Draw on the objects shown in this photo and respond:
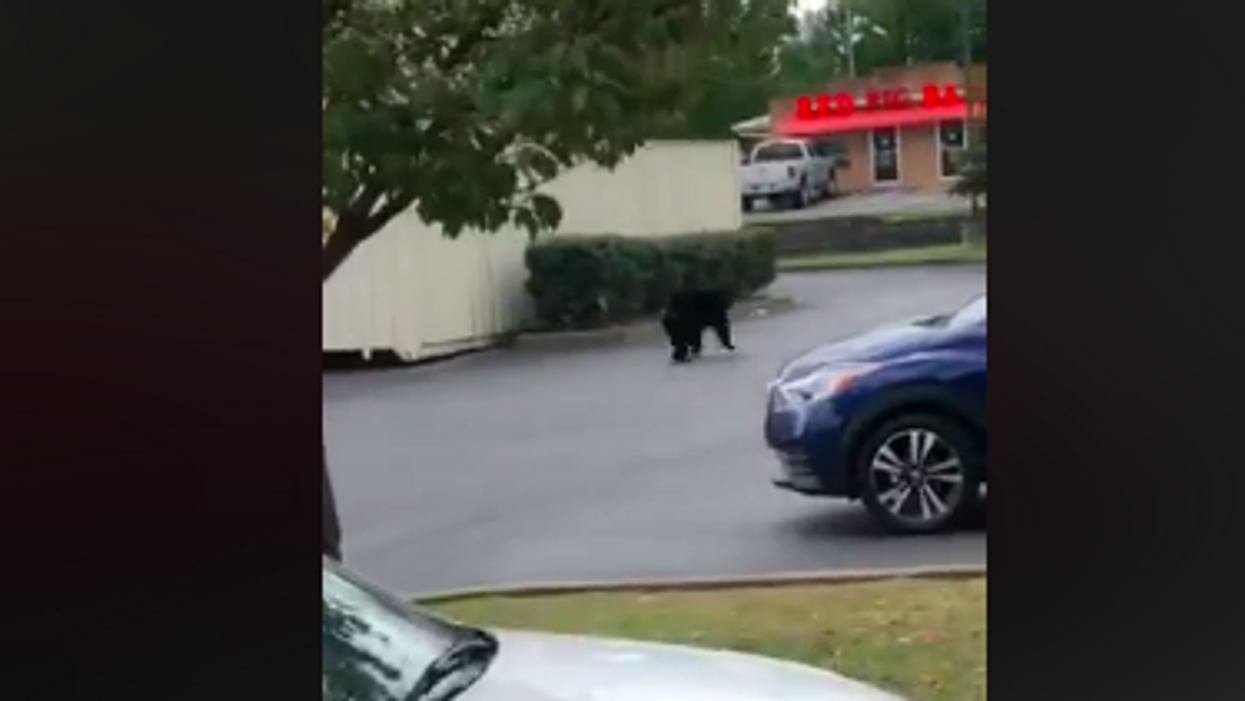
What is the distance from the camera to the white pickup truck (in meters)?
3.54

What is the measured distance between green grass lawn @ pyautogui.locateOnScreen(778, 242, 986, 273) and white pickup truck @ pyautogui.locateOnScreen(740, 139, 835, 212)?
14 centimetres

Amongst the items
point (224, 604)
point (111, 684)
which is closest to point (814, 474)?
point (224, 604)

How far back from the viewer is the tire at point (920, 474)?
354 centimetres

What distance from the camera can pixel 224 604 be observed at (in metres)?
3.31

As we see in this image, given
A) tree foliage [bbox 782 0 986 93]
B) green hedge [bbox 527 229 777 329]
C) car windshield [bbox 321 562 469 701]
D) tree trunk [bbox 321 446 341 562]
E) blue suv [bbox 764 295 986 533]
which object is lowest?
car windshield [bbox 321 562 469 701]

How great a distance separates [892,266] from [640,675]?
1125 millimetres

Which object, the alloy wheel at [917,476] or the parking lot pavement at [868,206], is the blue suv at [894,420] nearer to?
the alloy wheel at [917,476]

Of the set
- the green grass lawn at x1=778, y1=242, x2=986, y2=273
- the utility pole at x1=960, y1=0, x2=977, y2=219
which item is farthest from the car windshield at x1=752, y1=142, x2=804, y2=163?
the utility pole at x1=960, y1=0, x2=977, y2=219

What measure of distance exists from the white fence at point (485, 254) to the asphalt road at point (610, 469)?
9cm

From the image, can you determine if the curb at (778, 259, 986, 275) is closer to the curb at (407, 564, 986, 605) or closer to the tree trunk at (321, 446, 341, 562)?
the curb at (407, 564, 986, 605)

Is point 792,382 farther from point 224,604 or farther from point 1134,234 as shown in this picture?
point 224,604

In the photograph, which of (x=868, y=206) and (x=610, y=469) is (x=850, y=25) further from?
(x=610, y=469)

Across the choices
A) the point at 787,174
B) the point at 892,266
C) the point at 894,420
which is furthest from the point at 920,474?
the point at 787,174

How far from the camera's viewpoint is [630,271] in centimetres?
350
